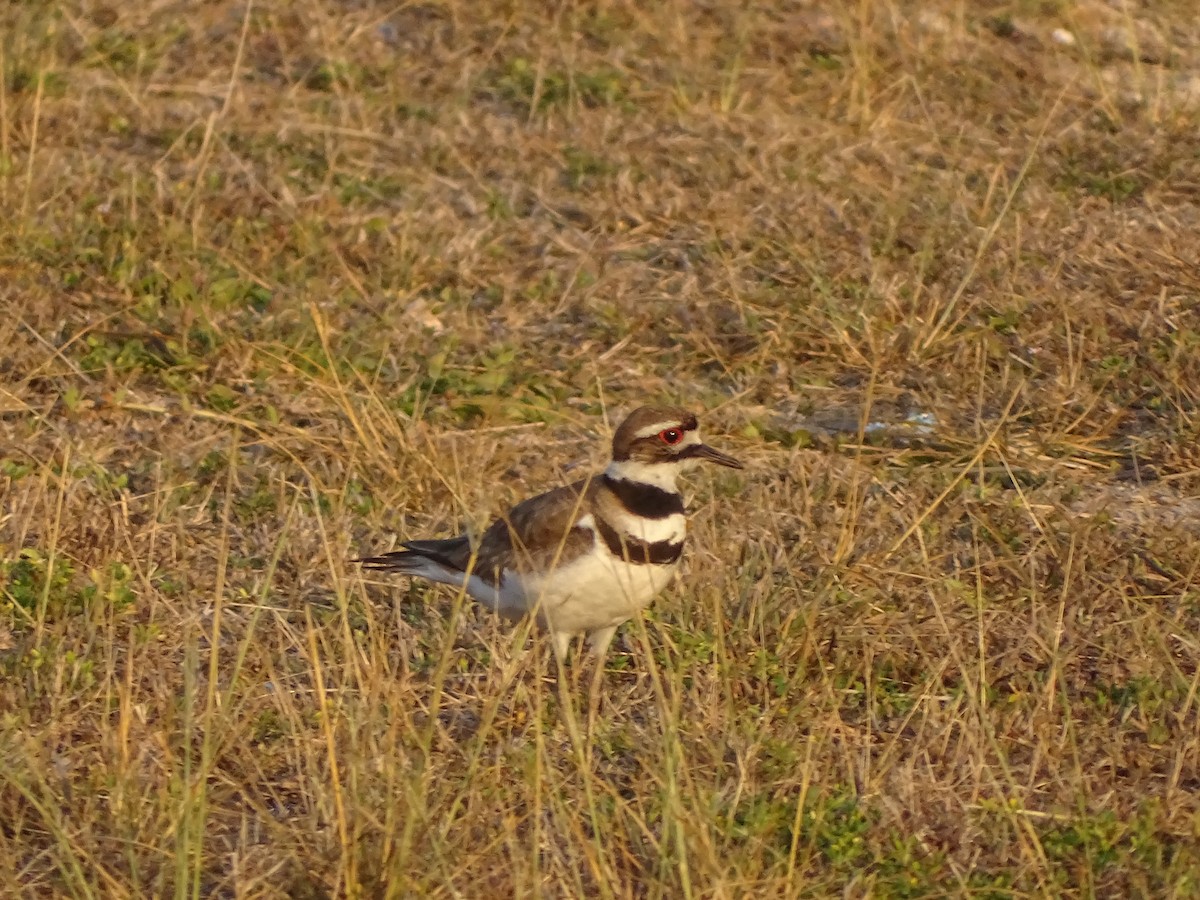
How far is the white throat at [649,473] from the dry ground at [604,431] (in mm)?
365

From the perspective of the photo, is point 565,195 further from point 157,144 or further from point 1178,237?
point 1178,237

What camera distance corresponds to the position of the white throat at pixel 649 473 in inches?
203

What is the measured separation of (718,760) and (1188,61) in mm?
6669

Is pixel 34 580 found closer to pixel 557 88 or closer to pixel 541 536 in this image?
pixel 541 536

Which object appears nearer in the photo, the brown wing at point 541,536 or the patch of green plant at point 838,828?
the patch of green plant at point 838,828

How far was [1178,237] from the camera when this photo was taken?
7.49 m

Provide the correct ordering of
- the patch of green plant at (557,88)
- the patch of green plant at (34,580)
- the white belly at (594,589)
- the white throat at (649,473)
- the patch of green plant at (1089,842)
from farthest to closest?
1. the patch of green plant at (557,88)
2. the patch of green plant at (34,580)
3. the white throat at (649,473)
4. the white belly at (594,589)
5. the patch of green plant at (1089,842)

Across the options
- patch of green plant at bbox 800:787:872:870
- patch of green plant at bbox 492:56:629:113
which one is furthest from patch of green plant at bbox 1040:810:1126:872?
patch of green plant at bbox 492:56:629:113

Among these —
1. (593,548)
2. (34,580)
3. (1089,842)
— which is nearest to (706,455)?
(593,548)

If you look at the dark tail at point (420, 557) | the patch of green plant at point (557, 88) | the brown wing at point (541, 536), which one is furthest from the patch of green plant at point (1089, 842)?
the patch of green plant at point (557, 88)

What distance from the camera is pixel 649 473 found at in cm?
517

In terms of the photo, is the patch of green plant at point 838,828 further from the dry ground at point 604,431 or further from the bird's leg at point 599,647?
the bird's leg at point 599,647

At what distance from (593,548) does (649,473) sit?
30 cm

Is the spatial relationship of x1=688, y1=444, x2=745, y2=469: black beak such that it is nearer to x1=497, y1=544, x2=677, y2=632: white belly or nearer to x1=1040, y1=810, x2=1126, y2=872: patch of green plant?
x1=497, y1=544, x2=677, y2=632: white belly
